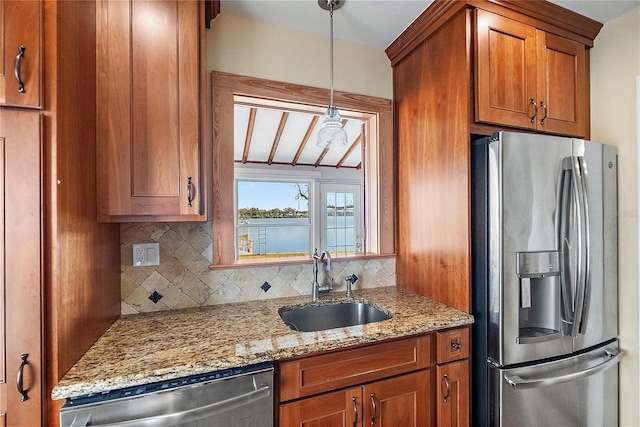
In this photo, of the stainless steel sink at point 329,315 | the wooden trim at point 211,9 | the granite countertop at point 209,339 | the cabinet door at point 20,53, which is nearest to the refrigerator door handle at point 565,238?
the granite countertop at point 209,339

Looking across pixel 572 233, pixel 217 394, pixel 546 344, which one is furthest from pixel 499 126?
pixel 217 394

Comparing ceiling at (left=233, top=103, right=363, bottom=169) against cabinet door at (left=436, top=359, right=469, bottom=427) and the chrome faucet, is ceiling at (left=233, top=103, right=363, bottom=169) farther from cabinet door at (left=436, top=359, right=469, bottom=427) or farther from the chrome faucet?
cabinet door at (left=436, top=359, right=469, bottom=427)

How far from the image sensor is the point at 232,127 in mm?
1720

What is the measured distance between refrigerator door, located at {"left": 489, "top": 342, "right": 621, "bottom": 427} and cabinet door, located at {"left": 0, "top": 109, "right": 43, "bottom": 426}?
5.82 ft

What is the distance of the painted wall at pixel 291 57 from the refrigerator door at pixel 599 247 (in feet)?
3.97

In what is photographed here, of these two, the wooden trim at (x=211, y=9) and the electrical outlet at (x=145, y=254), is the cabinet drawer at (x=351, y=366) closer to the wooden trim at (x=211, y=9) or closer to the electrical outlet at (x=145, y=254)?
the electrical outlet at (x=145, y=254)

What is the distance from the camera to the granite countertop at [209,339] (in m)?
0.97

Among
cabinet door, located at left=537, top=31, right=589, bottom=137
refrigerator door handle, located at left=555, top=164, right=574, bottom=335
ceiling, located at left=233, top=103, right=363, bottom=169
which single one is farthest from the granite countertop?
ceiling, located at left=233, top=103, right=363, bottom=169

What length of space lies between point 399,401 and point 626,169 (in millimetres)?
1731

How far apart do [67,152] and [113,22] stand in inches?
25.0

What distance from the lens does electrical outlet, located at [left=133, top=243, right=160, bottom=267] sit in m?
1.53

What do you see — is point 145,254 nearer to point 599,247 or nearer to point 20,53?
point 20,53

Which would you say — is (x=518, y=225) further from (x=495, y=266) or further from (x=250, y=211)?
(x=250, y=211)

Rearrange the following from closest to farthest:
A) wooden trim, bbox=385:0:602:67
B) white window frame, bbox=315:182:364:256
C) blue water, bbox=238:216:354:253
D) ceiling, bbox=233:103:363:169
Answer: wooden trim, bbox=385:0:602:67
ceiling, bbox=233:103:363:169
blue water, bbox=238:216:354:253
white window frame, bbox=315:182:364:256
